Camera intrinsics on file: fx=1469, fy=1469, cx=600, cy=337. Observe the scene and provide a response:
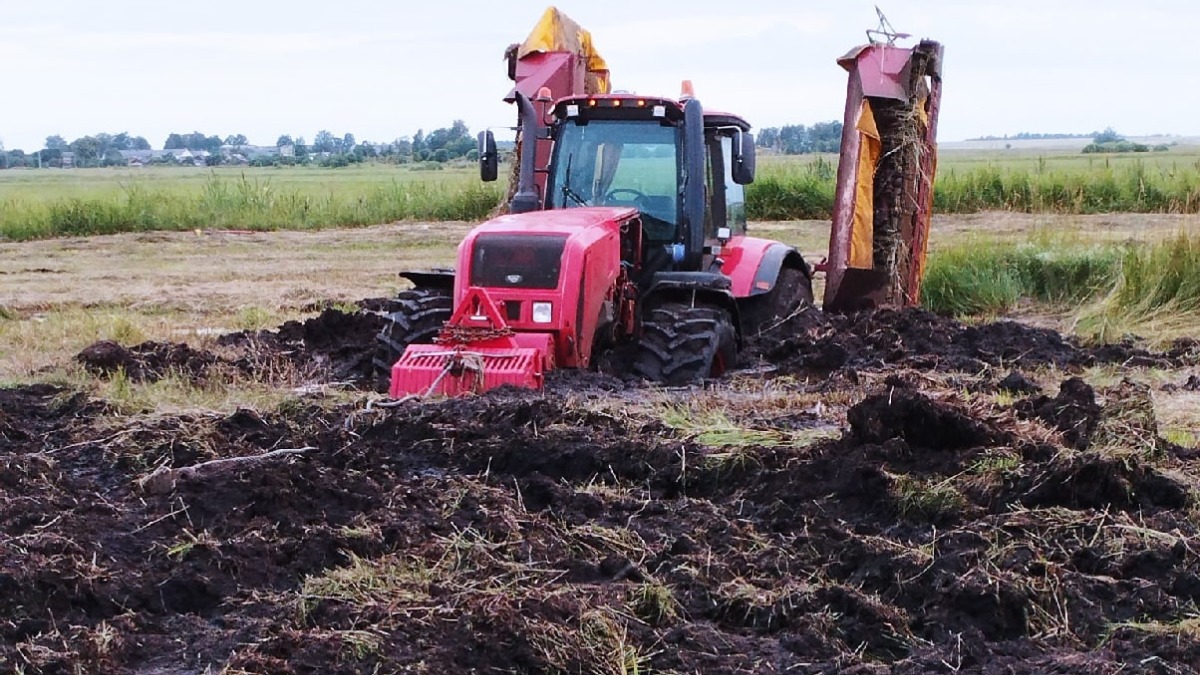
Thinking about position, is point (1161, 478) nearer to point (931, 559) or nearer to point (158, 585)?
point (931, 559)

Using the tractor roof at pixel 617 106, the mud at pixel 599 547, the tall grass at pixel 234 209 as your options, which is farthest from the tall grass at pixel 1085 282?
the tall grass at pixel 234 209

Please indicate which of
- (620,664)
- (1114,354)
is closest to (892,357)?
(1114,354)

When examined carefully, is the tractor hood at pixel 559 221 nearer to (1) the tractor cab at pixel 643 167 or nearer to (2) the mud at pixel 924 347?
(1) the tractor cab at pixel 643 167

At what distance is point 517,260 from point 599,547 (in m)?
3.04

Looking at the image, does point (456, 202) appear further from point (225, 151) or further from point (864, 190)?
point (225, 151)

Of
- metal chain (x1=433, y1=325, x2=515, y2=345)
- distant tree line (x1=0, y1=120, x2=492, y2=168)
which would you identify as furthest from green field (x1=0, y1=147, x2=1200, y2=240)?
distant tree line (x1=0, y1=120, x2=492, y2=168)

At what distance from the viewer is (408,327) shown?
8.34 m

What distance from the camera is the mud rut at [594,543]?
13.6ft

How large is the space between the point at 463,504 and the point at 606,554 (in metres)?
0.78

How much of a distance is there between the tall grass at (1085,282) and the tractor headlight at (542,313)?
4.68 meters

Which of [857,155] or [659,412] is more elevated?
[857,155]

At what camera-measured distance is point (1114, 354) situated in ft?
31.2

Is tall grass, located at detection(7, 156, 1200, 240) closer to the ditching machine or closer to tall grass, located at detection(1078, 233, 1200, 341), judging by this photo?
tall grass, located at detection(1078, 233, 1200, 341)

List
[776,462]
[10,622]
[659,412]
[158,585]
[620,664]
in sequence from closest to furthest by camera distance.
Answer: [620,664], [10,622], [158,585], [776,462], [659,412]
